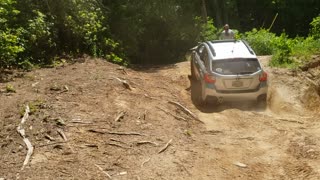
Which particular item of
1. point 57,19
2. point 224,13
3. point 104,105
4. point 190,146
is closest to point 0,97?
point 104,105

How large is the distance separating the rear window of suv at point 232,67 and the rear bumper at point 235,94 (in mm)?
534

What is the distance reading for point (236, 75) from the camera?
483 inches

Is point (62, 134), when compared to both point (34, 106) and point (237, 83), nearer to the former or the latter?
point (34, 106)

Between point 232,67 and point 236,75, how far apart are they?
295mm

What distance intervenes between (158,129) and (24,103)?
3321 mm

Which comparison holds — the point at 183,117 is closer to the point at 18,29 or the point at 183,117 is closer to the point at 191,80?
the point at 191,80

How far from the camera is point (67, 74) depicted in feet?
43.4

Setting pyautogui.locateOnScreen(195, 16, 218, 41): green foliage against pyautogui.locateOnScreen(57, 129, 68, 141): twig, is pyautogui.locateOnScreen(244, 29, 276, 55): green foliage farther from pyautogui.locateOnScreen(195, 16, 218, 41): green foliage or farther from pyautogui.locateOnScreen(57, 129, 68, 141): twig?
pyautogui.locateOnScreen(57, 129, 68, 141): twig

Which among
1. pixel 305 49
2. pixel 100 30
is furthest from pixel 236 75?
pixel 100 30

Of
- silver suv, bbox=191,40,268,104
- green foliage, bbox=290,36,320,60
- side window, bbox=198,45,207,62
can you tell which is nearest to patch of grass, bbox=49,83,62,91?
silver suv, bbox=191,40,268,104

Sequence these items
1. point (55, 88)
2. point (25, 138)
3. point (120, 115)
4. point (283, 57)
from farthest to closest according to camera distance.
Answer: point (283, 57) < point (55, 88) < point (120, 115) < point (25, 138)

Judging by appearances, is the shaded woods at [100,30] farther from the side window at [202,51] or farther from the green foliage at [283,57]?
the green foliage at [283,57]

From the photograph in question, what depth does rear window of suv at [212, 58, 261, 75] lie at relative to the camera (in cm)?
1238

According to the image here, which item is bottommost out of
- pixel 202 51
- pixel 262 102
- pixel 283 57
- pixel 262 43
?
pixel 262 102
